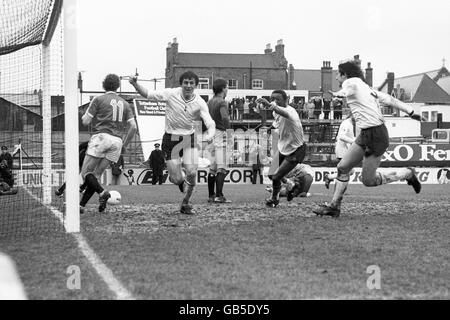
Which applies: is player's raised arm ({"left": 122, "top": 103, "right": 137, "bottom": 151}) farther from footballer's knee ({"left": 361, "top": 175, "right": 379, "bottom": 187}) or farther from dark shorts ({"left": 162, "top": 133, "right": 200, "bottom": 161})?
footballer's knee ({"left": 361, "top": 175, "right": 379, "bottom": 187})

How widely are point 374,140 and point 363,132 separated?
197 millimetres

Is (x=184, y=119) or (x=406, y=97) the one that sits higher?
(x=406, y=97)

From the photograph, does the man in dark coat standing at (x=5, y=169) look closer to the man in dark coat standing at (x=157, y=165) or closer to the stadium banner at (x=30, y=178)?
the stadium banner at (x=30, y=178)

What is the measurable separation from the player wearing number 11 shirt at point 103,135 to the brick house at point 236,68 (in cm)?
7290

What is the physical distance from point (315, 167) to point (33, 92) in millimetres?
19785

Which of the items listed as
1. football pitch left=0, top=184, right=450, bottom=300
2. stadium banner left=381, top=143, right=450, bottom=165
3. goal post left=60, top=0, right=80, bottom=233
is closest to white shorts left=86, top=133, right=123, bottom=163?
football pitch left=0, top=184, right=450, bottom=300

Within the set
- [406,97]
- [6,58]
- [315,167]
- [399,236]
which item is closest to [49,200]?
[6,58]

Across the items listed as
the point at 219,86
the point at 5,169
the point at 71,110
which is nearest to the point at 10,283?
the point at 71,110

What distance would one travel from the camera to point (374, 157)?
9125 millimetres

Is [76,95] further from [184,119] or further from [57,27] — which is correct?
[57,27]

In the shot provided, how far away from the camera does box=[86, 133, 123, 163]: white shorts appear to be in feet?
31.8

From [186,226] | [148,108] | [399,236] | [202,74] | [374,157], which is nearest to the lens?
[399,236]

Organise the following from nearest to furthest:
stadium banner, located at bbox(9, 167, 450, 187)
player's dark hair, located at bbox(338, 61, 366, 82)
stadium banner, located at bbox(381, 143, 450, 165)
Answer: player's dark hair, located at bbox(338, 61, 366, 82)
stadium banner, located at bbox(9, 167, 450, 187)
stadium banner, located at bbox(381, 143, 450, 165)

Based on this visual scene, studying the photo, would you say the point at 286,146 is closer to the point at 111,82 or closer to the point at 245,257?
the point at 111,82
